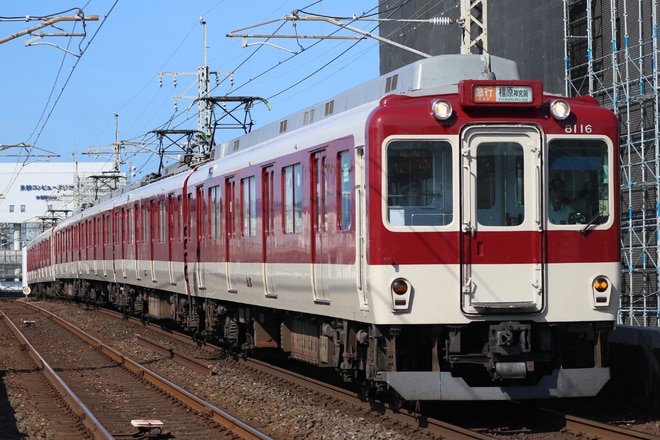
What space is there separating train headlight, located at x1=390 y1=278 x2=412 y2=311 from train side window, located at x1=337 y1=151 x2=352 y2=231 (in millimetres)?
1055

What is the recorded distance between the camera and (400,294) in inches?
381

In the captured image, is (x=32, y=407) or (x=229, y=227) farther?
(x=229, y=227)

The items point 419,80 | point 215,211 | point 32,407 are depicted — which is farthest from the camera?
point 215,211

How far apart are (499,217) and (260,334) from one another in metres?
5.96

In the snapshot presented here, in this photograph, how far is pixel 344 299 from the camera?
10.8m

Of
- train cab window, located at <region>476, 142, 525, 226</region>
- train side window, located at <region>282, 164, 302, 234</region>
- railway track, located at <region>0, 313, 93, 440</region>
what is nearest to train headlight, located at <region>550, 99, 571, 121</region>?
train cab window, located at <region>476, 142, 525, 226</region>

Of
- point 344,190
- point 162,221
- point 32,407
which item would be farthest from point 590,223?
point 162,221

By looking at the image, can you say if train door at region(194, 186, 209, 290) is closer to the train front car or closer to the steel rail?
the steel rail

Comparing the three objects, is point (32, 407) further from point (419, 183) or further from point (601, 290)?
point (601, 290)

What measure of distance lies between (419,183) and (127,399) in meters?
5.32

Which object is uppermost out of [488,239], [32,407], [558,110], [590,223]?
[558,110]

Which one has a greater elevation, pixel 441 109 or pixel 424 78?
pixel 424 78

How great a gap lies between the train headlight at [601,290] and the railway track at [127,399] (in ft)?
10.6

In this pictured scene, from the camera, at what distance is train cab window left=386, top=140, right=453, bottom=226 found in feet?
32.2
